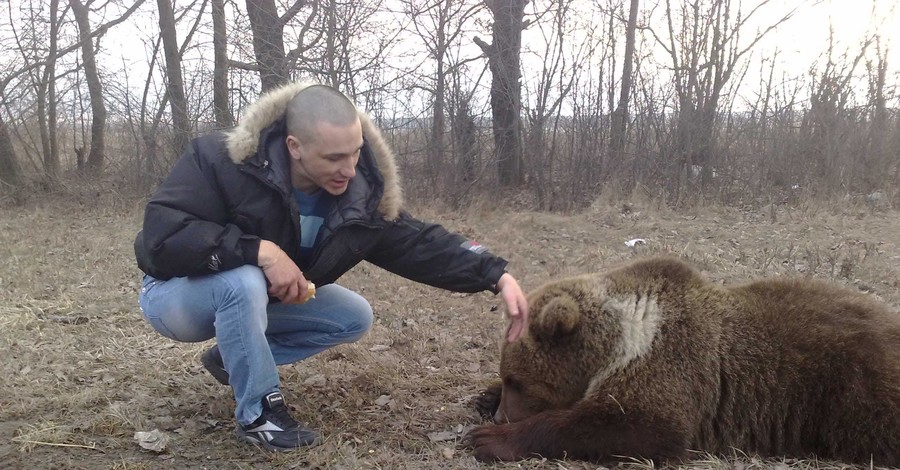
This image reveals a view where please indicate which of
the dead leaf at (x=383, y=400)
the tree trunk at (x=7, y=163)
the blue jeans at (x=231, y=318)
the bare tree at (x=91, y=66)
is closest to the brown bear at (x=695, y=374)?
the dead leaf at (x=383, y=400)

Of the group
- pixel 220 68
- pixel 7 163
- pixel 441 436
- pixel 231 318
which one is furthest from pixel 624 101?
pixel 7 163

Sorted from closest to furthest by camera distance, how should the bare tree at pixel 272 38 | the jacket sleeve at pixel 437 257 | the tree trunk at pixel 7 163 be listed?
the jacket sleeve at pixel 437 257
the bare tree at pixel 272 38
the tree trunk at pixel 7 163

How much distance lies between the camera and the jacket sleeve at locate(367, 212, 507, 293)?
376 cm

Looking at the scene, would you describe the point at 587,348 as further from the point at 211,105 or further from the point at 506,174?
the point at 211,105

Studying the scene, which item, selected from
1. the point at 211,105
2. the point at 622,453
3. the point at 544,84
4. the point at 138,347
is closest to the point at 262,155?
the point at 622,453

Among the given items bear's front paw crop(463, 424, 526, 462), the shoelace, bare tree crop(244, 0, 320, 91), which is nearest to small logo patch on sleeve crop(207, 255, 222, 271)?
the shoelace

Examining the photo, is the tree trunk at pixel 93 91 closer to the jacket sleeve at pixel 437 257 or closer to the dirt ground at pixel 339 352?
the dirt ground at pixel 339 352

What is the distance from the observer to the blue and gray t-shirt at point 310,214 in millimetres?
3646

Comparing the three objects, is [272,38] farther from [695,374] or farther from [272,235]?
[695,374]

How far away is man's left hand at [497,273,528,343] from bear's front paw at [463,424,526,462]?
19.7 inches

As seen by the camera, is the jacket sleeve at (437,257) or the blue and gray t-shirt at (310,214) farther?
the jacket sleeve at (437,257)

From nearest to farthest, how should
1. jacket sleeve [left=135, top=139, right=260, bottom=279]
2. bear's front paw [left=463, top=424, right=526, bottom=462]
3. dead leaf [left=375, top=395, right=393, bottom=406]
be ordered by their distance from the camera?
jacket sleeve [left=135, top=139, right=260, bottom=279]
bear's front paw [left=463, top=424, right=526, bottom=462]
dead leaf [left=375, top=395, right=393, bottom=406]

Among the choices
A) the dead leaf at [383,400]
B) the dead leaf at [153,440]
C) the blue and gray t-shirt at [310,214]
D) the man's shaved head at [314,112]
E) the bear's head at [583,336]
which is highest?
the man's shaved head at [314,112]

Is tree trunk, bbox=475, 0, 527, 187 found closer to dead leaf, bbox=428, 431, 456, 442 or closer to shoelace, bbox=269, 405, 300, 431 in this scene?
dead leaf, bbox=428, 431, 456, 442
